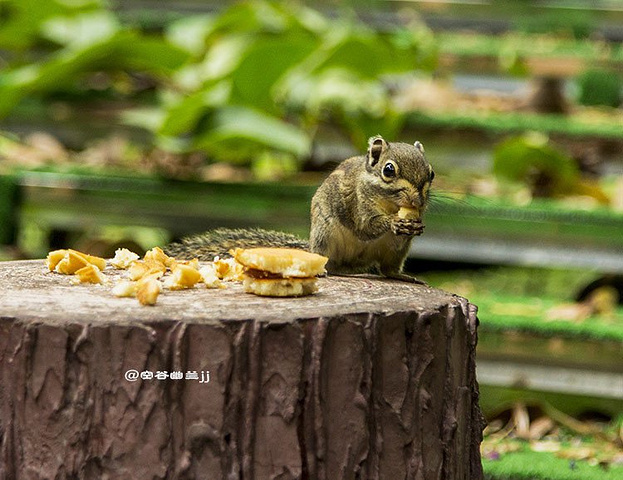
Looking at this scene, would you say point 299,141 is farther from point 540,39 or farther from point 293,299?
point 293,299

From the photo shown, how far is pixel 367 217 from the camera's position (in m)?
1.60

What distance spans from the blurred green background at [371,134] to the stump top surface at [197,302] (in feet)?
3.22

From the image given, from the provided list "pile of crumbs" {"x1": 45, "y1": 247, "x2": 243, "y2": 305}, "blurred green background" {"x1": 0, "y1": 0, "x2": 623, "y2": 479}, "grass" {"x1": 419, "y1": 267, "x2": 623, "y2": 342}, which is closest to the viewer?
"pile of crumbs" {"x1": 45, "y1": 247, "x2": 243, "y2": 305}

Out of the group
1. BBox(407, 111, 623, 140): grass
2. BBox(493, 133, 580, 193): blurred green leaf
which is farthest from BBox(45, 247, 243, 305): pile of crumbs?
BBox(407, 111, 623, 140): grass

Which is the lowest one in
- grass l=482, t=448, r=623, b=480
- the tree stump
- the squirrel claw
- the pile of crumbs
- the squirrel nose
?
grass l=482, t=448, r=623, b=480

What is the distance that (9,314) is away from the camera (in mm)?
1258

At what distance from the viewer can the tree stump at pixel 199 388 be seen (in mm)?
1232

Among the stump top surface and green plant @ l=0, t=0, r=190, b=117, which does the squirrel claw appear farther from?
green plant @ l=0, t=0, r=190, b=117

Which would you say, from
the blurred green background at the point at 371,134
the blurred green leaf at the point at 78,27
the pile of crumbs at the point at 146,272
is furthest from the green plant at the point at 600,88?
the pile of crumbs at the point at 146,272

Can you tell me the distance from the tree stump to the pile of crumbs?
0.08 feet

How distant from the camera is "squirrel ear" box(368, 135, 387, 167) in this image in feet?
5.17

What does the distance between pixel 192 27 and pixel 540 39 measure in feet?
3.83

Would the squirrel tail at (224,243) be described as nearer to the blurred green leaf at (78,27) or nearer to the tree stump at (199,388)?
the tree stump at (199,388)

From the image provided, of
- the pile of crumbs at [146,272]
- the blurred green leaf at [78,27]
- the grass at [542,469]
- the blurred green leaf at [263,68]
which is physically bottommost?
the grass at [542,469]
